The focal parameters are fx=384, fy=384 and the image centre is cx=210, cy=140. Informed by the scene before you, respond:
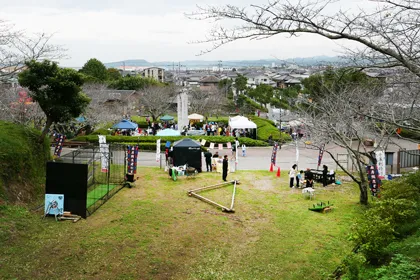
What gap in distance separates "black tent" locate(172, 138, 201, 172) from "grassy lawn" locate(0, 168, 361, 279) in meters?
4.74

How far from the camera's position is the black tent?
64.3ft

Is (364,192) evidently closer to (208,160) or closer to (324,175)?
(324,175)

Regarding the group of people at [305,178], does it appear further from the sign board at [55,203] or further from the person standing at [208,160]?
the sign board at [55,203]

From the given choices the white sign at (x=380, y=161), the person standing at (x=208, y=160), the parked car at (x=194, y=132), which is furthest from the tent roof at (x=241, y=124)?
the white sign at (x=380, y=161)

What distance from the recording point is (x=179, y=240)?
10.5 m

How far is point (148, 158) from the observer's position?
2412cm

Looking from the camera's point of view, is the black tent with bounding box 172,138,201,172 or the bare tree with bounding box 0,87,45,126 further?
the bare tree with bounding box 0,87,45,126

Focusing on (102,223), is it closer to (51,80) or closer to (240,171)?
(51,80)

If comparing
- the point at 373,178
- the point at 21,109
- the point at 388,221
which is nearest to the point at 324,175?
the point at 373,178

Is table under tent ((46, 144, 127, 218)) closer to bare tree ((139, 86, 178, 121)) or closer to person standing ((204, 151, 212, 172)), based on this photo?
person standing ((204, 151, 212, 172))

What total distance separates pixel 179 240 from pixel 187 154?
30.8 feet

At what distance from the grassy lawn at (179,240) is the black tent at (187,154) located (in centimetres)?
474

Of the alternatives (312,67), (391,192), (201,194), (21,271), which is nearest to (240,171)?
(201,194)

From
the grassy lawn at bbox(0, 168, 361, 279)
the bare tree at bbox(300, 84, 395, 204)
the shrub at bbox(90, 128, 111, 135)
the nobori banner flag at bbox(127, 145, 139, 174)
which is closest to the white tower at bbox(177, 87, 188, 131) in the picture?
the shrub at bbox(90, 128, 111, 135)
